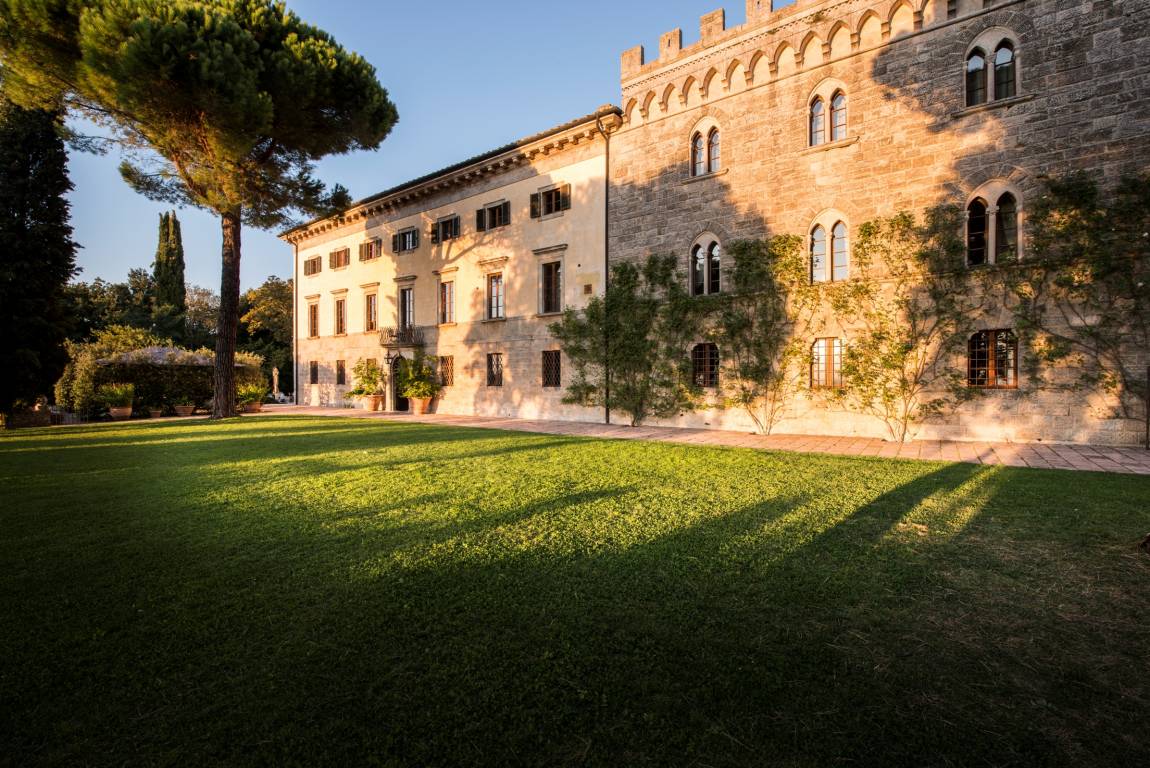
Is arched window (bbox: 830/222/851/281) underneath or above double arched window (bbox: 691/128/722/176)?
underneath

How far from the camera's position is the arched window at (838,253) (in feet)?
40.5

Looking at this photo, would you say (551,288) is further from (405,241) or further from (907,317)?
(907,317)

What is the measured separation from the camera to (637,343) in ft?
50.2

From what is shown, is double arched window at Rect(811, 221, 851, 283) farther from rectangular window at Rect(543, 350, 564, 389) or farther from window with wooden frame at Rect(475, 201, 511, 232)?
window with wooden frame at Rect(475, 201, 511, 232)

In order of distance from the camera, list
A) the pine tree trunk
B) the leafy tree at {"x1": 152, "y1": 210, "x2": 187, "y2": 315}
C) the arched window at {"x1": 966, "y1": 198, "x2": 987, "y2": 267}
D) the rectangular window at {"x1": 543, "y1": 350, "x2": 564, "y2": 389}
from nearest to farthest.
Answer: the arched window at {"x1": 966, "y1": 198, "x2": 987, "y2": 267}
the pine tree trunk
the rectangular window at {"x1": 543, "y1": 350, "x2": 564, "y2": 389}
the leafy tree at {"x1": 152, "y1": 210, "x2": 187, "y2": 315}

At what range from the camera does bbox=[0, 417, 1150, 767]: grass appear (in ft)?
6.10

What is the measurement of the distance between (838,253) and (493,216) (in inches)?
488

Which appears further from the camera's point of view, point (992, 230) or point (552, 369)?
point (552, 369)

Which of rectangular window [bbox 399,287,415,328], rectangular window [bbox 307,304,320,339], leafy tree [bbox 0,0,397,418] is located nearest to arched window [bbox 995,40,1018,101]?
leafy tree [bbox 0,0,397,418]

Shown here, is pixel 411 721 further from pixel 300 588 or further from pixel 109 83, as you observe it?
pixel 109 83

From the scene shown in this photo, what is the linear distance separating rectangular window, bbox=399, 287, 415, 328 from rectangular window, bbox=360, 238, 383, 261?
2.66 metres

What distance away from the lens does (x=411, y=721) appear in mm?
1937

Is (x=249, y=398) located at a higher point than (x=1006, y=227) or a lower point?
lower

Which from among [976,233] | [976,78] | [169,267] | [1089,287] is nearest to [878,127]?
[976,78]
